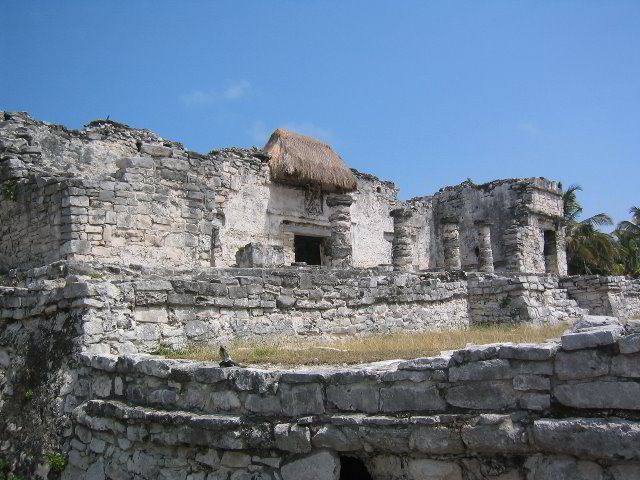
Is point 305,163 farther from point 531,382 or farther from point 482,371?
point 531,382

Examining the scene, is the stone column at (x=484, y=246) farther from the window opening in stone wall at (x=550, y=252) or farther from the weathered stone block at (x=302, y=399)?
the weathered stone block at (x=302, y=399)

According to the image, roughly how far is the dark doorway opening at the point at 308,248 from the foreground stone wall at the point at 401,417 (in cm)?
1437

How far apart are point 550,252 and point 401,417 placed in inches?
788

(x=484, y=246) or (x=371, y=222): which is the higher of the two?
(x=371, y=222)

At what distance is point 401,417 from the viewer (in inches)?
141

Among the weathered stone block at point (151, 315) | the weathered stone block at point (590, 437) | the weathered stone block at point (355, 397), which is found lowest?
the weathered stone block at point (590, 437)

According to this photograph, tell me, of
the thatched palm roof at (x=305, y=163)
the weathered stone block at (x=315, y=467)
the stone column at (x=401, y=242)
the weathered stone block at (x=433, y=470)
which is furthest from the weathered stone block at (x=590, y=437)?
the thatched palm roof at (x=305, y=163)

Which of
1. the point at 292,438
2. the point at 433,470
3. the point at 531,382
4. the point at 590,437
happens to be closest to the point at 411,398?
the point at 433,470

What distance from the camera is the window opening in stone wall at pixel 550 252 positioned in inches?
850

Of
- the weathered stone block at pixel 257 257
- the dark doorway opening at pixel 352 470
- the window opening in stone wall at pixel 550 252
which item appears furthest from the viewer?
the window opening in stone wall at pixel 550 252

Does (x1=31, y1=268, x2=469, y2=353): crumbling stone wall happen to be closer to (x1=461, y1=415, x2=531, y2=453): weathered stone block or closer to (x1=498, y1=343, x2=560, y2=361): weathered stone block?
(x1=461, y1=415, x2=531, y2=453): weathered stone block

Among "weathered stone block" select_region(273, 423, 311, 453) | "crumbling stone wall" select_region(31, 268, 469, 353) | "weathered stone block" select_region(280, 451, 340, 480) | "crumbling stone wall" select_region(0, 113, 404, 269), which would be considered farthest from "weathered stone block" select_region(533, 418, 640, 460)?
"crumbling stone wall" select_region(0, 113, 404, 269)

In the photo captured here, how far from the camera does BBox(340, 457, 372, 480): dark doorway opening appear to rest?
4145 mm

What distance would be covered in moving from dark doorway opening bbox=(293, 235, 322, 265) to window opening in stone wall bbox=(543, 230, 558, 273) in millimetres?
8744
